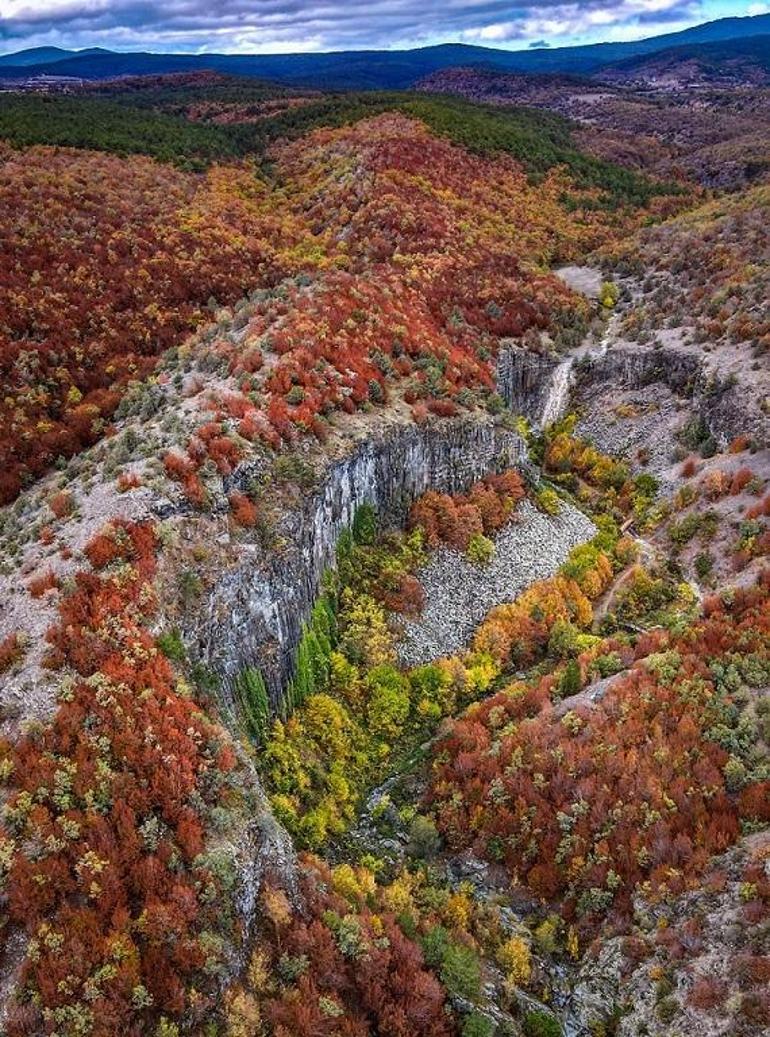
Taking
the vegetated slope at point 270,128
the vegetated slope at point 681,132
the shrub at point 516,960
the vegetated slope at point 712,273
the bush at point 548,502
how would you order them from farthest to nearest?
the vegetated slope at point 681,132 < the vegetated slope at point 270,128 < the vegetated slope at point 712,273 < the bush at point 548,502 < the shrub at point 516,960

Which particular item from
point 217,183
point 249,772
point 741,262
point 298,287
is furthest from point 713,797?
point 217,183

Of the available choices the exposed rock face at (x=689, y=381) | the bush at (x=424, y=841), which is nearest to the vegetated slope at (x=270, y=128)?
the exposed rock face at (x=689, y=381)

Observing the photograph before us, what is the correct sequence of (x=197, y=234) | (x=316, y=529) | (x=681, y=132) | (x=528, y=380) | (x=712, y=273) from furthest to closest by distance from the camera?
(x=681, y=132), (x=712, y=273), (x=197, y=234), (x=528, y=380), (x=316, y=529)

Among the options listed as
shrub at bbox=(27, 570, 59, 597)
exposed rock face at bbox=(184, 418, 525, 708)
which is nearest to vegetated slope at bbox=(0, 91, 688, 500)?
exposed rock face at bbox=(184, 418, 525, 708)

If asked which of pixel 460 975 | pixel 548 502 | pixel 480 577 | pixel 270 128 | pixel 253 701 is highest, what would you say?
pixel 270 128

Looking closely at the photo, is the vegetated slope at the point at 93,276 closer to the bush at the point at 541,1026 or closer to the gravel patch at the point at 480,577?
the gravel patch at the point at 480,577

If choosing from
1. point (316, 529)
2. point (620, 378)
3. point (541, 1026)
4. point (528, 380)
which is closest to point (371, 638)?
point (316, 529)

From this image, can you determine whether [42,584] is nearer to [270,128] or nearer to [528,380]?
[528,380]

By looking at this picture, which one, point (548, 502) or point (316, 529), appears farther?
point (548, 502)
